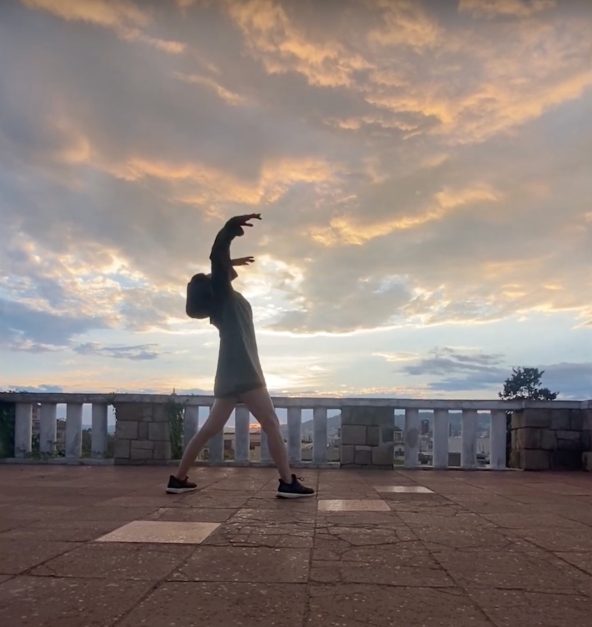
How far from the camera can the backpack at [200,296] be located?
191 inches

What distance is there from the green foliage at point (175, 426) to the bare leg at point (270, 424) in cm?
368

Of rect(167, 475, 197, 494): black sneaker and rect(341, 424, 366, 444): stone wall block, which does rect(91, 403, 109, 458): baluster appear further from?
rect(167, 475, 197, 494): black sneaker

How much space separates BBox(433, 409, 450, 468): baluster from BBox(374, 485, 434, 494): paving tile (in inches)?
100

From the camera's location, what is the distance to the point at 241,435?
8289mm

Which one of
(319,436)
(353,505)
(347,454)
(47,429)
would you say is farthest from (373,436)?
(47,429)

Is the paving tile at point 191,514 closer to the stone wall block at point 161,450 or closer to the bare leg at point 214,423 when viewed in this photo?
the bare leg at point 214,423

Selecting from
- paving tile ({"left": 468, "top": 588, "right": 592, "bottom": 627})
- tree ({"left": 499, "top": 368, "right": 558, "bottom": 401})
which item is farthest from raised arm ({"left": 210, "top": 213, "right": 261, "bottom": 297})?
tree ({"left": 499, "top": 368, "right": 558, "bottom": 401})

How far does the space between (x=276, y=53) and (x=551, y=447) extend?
6.20 metres

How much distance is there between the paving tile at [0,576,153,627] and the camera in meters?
1.83

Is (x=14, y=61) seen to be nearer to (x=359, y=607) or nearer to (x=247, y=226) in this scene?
(x=247, y=226)

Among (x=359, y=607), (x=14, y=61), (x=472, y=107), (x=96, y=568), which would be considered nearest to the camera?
(x=359, y=607)

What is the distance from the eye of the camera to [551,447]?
823cm

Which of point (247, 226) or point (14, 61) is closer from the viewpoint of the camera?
point (247, 226)

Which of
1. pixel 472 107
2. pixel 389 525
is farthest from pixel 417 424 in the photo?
pixel 389 525
